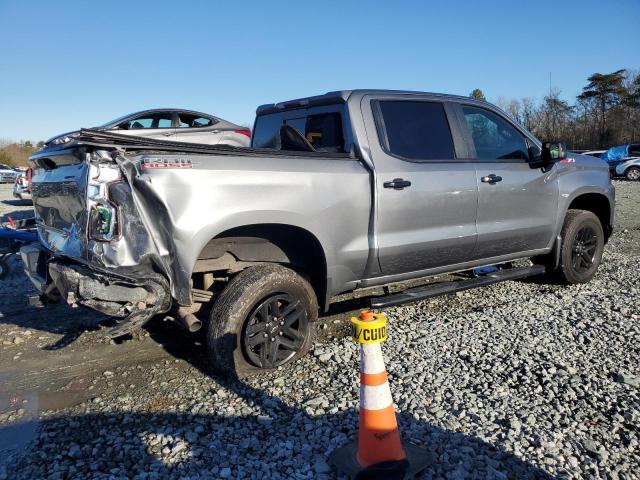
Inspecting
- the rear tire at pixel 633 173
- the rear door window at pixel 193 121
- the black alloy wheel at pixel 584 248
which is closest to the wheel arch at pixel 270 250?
the black alloy wheel at pixel 584 248

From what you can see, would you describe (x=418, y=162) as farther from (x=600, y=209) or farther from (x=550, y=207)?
(x=600, y=209)

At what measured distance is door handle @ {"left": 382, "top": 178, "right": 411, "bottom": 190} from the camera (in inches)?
158

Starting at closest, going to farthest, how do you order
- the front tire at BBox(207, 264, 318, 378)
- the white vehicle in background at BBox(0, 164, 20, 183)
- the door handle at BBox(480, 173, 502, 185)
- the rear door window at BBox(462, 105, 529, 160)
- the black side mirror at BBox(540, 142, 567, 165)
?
the front tire at BBox(207, 264, 318, 378), the door handle at BBox(480, 173, 502, 185), the rear door window at BBox(462, 105, 529, 160), the black side mirror at BBox(540, 142, 567, 165), the white vehicle in background at BBox(0, 164, 20, 183)

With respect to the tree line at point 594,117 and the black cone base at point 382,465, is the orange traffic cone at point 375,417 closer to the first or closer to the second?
the black cone base at point 382,465

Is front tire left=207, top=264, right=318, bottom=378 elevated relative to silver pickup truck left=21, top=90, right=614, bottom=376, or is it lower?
lower

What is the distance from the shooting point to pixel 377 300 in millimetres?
4094

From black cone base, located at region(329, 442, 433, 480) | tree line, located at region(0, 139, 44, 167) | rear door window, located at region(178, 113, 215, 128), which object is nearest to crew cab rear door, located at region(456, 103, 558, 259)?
black cone base, located at region(329, 442, 433, 480)

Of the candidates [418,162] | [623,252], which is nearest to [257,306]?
[418,162]

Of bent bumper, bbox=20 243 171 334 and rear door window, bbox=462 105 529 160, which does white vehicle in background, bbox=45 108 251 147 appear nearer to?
rear door window, bbox=462 105 529 160

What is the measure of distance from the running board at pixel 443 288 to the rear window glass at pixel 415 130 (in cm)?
113

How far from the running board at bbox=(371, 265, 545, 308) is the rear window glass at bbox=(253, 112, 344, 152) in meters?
1.28

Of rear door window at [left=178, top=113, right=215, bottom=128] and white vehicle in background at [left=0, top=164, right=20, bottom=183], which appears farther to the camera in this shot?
white vehicle in background at [left=0, top=164, right=20, bottom=183]

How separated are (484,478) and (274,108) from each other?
149 inches

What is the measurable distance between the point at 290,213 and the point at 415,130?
155 centimetres
